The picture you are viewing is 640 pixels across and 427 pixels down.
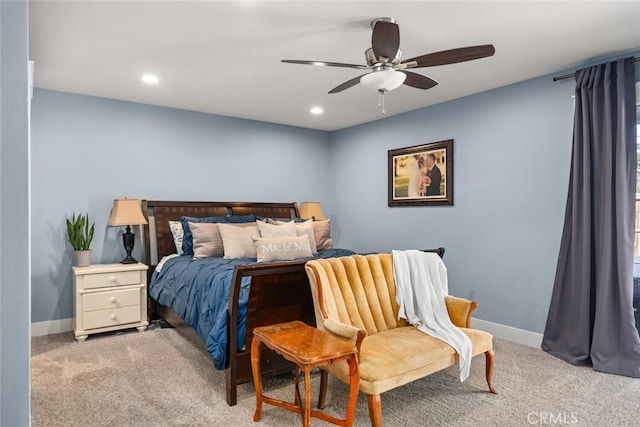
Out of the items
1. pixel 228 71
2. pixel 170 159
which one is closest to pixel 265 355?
pixel 228 71

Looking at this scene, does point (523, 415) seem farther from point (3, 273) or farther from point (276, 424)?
point (3, 273)

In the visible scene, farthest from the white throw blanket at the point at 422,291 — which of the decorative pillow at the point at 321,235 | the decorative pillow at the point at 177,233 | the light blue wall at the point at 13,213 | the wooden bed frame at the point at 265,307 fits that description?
the decorative pillow at the point at 177,233

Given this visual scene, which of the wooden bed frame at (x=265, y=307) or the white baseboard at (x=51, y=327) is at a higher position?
the wooden bed frame at (x=265, y=307)

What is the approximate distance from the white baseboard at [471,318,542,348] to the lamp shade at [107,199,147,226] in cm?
367

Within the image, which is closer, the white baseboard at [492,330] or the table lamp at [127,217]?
the white baseboard at [492,330]

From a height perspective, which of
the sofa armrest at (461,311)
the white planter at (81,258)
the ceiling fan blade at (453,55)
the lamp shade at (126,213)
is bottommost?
the sofa armrest at (461,311)

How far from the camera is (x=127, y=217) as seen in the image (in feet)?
13.1

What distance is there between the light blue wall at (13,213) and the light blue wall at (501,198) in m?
3.57

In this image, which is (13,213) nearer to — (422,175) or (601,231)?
(601,231)

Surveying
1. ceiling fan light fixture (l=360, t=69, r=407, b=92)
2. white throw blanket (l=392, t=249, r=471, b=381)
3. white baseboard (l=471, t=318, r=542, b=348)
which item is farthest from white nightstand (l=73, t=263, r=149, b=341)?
white baseboard (l=471, t=318, r=542, b=348)

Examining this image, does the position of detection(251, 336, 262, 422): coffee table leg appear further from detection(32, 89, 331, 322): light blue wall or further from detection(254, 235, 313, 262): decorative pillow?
detection(32, 89, 331, 322): light blue wall

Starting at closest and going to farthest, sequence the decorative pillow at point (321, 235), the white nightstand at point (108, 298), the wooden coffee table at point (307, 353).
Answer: the wooden coffee table at point (307, 353) → the white nightstand at point (108, 298) → the decorative pillow at point (321, 235)

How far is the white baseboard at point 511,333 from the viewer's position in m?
3.56

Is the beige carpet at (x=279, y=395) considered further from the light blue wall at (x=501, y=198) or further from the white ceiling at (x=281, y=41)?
the white ceiling at (x=281, y=41)
